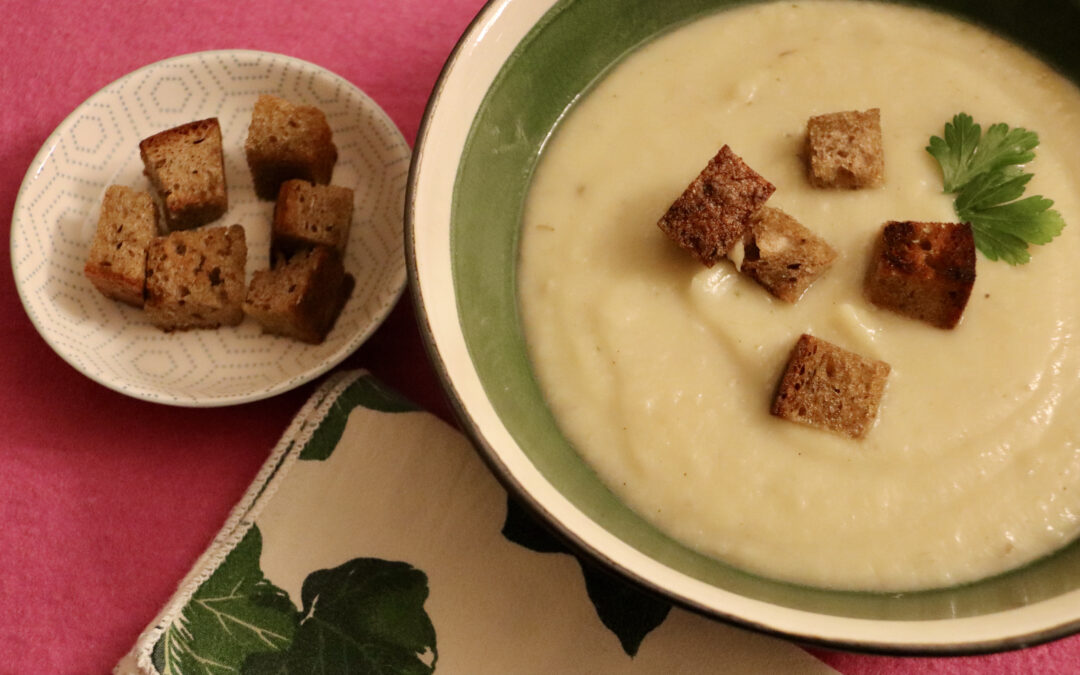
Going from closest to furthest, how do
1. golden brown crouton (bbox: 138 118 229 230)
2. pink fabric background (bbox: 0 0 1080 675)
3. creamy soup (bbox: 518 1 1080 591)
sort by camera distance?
1. creamy soup (bbox: 518 1 1080 591)
2. pink fabric background (bbox: 0 0 1080 675)
3. golden brown crouton (bbox: 138 118 229 230)

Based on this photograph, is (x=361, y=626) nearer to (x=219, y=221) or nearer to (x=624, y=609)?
(x=624, y=609)

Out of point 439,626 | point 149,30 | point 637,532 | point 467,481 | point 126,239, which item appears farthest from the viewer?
point 149,30

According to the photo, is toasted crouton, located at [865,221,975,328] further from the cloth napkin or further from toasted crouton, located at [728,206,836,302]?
the cloth napkin

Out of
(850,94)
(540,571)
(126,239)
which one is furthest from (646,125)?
(126,239)

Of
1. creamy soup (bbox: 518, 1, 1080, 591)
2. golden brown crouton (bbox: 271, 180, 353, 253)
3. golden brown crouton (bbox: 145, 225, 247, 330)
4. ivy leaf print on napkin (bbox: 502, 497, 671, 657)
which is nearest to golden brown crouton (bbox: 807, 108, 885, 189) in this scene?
creamy soup (bbox: 518, 1, 1080, 591)

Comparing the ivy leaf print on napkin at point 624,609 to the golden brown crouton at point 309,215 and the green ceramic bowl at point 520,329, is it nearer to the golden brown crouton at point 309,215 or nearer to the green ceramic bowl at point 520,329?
the green ceramic bowl at point 520,329

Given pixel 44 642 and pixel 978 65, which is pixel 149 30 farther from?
pixel 978 65

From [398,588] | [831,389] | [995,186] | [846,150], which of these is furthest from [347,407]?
[995,186]
